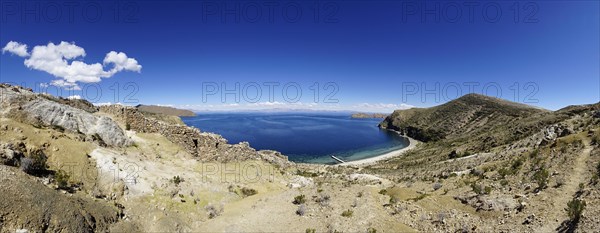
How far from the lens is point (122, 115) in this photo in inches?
793

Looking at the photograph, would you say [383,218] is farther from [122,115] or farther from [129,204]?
[122,115]

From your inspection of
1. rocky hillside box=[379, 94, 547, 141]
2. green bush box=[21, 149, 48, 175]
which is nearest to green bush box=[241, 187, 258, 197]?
green bush box=[21, 149, 48, 175]

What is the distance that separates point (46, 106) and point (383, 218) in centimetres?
1909

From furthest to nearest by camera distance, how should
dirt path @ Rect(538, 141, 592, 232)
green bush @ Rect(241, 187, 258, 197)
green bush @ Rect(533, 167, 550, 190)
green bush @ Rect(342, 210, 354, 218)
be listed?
1. green bush @ Rect(241, 187, 258, 197)
2. green bush @ Rect(533, 167, 550, 190)
3. green bush @ Rect(342, 210, 354, 218)
4. dirt path @ Rect(538, 141, 592, 232)

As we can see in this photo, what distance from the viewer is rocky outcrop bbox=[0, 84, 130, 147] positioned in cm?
1409

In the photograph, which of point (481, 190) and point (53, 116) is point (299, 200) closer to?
point (481, 190)

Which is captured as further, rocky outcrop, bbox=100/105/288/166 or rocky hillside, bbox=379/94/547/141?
rocky hillside, bbox=379/94/547/141

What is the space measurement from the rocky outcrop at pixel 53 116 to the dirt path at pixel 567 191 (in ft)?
72.3

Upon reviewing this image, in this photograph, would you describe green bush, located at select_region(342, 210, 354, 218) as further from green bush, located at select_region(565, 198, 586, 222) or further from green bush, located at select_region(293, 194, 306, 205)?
green bush, located at select_region(565, 198, 586, 222)

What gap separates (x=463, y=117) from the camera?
117 metres

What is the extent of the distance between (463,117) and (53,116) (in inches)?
5216

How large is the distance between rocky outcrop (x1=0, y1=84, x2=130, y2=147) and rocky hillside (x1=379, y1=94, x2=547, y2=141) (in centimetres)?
9561

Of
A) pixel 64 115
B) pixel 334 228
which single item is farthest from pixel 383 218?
pixel 64 115

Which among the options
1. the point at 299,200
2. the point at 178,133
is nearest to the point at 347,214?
the point at 299,200
